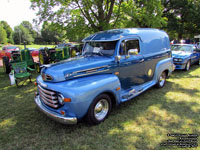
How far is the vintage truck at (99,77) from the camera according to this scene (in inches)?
120

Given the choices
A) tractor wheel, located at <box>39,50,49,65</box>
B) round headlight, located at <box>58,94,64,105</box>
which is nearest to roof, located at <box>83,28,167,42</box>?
round headlight, located at <box>58,94,64,105</box>

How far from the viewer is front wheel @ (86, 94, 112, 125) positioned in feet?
10.7

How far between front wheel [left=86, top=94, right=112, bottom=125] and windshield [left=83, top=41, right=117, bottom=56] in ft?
4.51

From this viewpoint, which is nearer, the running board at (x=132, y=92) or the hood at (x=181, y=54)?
the running board at (x=132, y=92)

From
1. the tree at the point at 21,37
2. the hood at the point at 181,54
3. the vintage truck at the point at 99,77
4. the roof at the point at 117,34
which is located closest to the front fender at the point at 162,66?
the vintage truck at the point at 99,77

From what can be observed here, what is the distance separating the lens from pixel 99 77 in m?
3.57

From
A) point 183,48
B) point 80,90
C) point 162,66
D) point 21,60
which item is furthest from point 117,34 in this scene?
point 183,48

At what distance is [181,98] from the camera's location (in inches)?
202

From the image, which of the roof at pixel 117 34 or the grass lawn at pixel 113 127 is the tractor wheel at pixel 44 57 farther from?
the roof at pixel 117 34

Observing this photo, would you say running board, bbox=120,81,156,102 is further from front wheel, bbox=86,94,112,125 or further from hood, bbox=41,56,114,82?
hood, bbox=41,56,114,82

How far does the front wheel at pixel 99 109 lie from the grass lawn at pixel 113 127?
18cm

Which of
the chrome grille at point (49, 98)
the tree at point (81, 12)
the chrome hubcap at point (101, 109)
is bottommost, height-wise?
the chrome hubcap at point (101, 109)

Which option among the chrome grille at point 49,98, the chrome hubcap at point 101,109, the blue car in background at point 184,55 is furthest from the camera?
the blue car in background at point 184,55

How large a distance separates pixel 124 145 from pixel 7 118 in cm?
334
